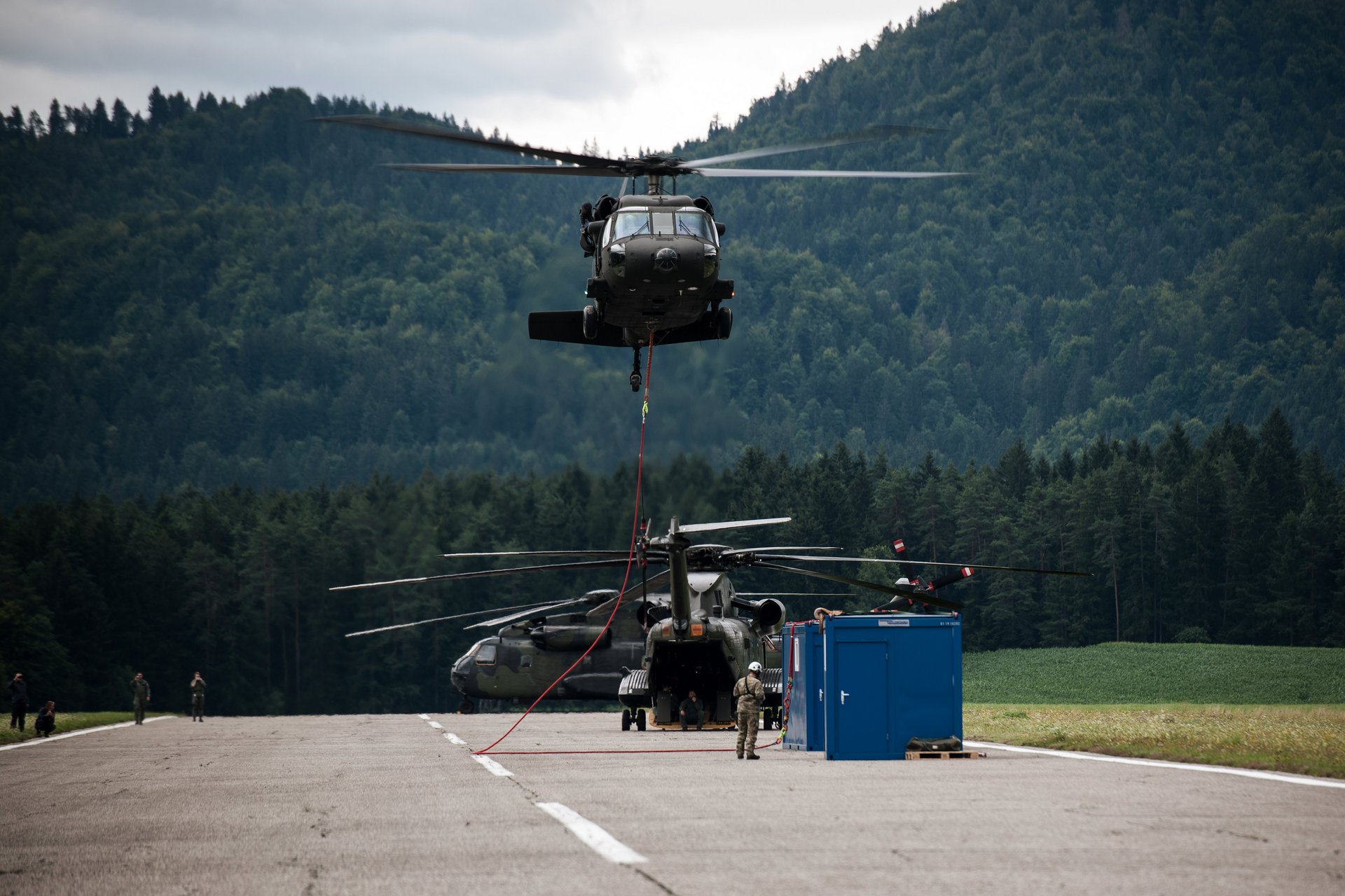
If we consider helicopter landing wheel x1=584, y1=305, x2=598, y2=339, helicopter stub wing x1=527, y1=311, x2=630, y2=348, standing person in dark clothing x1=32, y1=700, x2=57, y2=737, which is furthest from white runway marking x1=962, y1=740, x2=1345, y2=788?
standing person in dark clothing x1=32, y1=700, x2=57, y2=737

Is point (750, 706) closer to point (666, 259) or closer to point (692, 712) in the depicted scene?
point (666, 259)

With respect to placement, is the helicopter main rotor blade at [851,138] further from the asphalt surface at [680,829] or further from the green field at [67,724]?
the green field at [67,724]

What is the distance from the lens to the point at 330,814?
16.0 m

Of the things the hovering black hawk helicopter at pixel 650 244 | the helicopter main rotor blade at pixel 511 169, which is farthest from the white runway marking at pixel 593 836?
the hovering black hawk helicopter at pixel 650 244

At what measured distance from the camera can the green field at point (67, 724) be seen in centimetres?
3759

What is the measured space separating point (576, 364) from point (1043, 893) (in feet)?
199

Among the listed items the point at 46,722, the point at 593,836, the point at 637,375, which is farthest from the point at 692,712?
the point at 593,836

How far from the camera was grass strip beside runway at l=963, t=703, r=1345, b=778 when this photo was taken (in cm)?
2089

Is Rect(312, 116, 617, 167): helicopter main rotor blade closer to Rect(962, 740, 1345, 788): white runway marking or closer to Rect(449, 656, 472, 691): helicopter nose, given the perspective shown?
Rect(962, 740, 1345, 788): white runway marking

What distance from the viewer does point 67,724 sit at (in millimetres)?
46844

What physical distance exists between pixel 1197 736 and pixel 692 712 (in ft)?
43.8

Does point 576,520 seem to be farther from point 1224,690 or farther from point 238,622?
point 1224,690

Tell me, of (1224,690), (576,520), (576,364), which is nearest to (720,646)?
(576,364)

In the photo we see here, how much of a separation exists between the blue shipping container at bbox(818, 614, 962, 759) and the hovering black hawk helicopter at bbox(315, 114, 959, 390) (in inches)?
250
